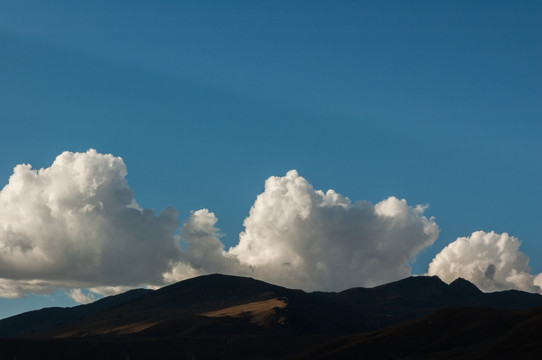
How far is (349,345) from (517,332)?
5127 centimetres

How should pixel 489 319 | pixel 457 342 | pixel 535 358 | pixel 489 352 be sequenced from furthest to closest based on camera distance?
1. pixel 489 319
2. pixel 457 342
3. pixel 489 352
4. pixel 535 358

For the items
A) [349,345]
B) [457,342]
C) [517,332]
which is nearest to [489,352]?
[517,332]

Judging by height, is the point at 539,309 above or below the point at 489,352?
above

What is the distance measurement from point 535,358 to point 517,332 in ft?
70.4

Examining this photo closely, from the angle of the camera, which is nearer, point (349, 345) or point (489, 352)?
point (489, 352)

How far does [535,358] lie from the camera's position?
128m

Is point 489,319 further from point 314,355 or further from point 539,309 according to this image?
point 314,355

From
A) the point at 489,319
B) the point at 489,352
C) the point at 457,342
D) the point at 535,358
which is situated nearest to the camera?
the point at 535,358

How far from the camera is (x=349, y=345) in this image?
182 metres

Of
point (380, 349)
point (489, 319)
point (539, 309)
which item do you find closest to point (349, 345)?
point (380, 349)

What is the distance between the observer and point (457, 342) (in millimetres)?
175750

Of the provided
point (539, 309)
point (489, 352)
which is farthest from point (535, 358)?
point (539, 309)

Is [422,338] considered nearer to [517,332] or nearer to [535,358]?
[517,332]

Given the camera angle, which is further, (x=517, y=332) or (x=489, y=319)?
(x=489, y=319)
